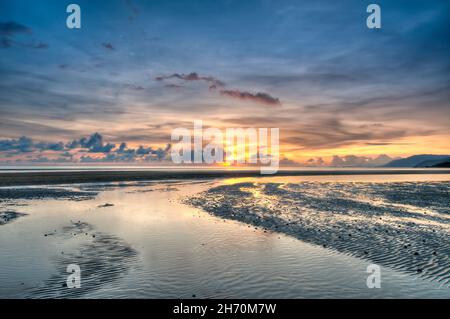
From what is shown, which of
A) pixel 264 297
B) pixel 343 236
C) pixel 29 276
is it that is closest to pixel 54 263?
pixel 29 276

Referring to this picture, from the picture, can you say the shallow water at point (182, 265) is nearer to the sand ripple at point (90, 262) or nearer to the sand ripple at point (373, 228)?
the sand ripple at point (90, 262)

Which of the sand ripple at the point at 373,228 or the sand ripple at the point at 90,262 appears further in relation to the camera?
the sand ripple at the point at 373,228

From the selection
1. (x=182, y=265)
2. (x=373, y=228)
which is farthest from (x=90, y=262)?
(x=373, y=228)

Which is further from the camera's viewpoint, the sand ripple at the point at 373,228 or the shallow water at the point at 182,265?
the sand ripple at the point at 373,228

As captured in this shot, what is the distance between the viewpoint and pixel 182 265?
1188 centimetres

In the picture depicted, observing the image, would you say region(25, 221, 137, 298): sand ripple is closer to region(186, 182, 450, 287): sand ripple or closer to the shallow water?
the shallow water

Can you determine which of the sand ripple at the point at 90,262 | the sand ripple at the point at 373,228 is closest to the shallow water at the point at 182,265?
the sand ripple at the point at 90,262

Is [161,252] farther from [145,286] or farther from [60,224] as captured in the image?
[60,224]

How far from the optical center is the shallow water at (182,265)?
31.1 ft

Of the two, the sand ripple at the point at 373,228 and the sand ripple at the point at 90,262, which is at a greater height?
the sand ripple at the point at 90,262

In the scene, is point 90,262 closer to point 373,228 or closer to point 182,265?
point 182,265

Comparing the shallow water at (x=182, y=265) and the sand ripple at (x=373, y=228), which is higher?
the shallow water at (x=182, y=265)
